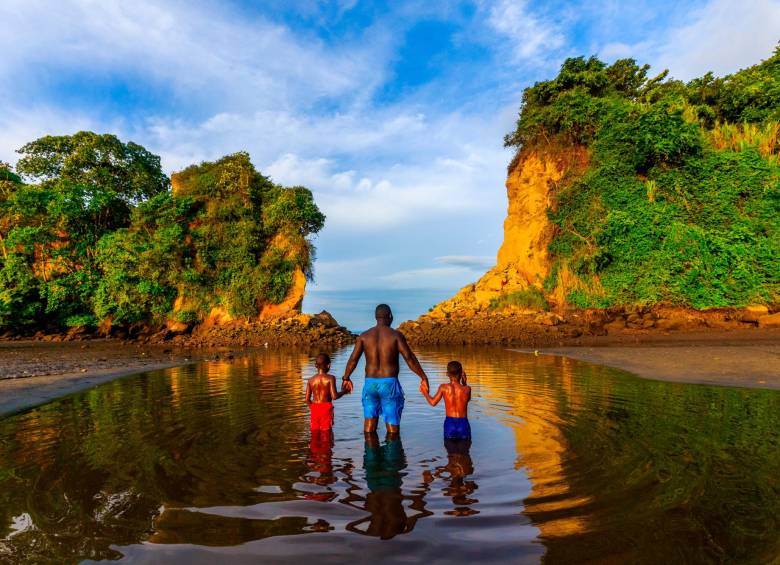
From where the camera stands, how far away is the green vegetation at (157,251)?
31766 mm

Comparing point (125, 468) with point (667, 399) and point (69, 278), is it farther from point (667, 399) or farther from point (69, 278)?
point (69, 278)

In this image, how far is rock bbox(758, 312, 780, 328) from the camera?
70.7ft

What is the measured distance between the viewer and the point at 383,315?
7008mm

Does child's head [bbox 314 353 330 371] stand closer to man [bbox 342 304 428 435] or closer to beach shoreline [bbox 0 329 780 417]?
man [bbox 342 304 428 435]

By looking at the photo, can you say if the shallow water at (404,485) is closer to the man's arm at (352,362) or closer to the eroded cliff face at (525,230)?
the man's arm at (352,362)

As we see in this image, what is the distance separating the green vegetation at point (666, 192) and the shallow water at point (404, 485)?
1697 cm

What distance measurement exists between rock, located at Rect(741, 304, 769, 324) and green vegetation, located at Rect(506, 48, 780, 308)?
467 mm

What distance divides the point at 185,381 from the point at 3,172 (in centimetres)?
3341

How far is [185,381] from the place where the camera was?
44.2 ft

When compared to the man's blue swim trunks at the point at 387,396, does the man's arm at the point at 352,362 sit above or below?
above

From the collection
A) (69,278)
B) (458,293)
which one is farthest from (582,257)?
(69,278)

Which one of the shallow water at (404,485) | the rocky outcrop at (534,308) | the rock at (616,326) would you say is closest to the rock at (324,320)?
the rocky outcrop at (534,308)

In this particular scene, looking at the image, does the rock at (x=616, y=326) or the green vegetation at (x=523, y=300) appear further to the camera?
the green vegetation at (x=523, y=300)

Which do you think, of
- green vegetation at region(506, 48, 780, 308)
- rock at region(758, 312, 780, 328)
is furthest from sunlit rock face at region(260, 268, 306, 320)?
A: rock at region(758, 312, 780, 328)
